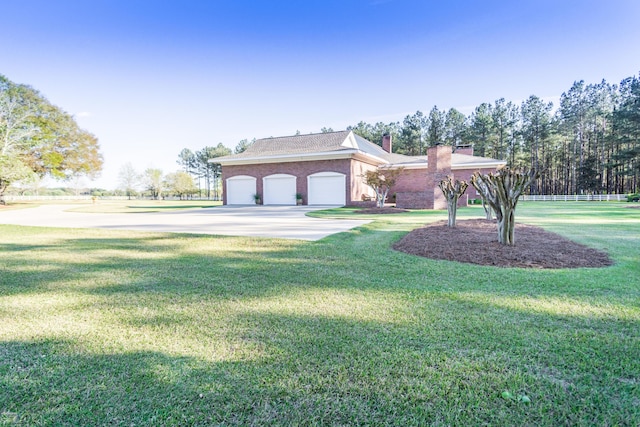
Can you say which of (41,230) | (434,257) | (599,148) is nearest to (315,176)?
(41,230)

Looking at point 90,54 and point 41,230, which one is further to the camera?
point 90,54

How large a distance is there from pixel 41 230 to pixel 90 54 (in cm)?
1113

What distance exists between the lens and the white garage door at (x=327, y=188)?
72.8ft

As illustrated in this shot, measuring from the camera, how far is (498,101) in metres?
47.5

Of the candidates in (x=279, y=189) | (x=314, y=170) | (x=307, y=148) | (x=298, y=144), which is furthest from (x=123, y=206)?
(x=314, y=170)

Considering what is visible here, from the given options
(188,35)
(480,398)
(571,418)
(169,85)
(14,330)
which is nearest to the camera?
(571,418)

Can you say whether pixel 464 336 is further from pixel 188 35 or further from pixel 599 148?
pixel 599 148

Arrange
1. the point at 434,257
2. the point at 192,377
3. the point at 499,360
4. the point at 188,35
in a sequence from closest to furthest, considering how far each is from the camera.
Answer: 1. the point at 192,377
2. the point at 499,360
3. the point at 434,257
4. the point at 188,35

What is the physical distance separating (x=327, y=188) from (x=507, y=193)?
56.3ft

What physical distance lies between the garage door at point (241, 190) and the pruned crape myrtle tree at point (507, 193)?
20894 mm

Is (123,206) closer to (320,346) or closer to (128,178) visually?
(320,346)

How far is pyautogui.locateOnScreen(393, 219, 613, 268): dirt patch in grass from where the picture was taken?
491cm

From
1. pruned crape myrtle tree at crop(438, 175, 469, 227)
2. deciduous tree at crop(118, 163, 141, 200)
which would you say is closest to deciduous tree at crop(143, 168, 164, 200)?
deciduous tree at crop(118, 163, 141, 200)

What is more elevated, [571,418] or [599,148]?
[599,148]
